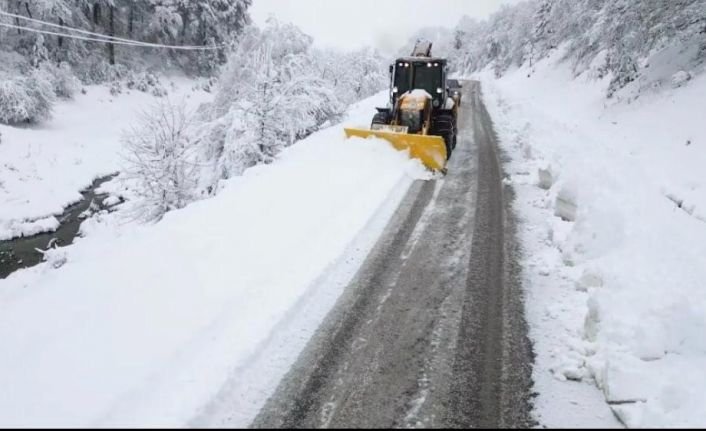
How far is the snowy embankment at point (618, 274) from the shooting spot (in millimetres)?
3545

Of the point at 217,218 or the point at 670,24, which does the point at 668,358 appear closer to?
the point at 217,218

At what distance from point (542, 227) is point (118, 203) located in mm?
13912

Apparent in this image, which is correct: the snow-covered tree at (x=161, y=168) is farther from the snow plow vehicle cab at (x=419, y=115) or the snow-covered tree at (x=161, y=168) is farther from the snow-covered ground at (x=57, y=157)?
the snow plow vehicle cab at (x=419, y=115)

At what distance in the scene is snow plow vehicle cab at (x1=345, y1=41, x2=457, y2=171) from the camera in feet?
33.0

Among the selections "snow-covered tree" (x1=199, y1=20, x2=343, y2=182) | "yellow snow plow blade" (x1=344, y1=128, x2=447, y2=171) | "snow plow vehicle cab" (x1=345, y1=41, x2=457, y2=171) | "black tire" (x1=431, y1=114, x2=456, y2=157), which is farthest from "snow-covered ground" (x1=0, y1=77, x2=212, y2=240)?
"black tire" (x1=431, y1=114, x2=456, y2=157)

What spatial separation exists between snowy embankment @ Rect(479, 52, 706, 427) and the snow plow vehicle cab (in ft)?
5.98

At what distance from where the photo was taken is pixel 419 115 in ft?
37.0

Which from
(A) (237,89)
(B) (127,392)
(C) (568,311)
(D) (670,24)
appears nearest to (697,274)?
(C) (568,311)

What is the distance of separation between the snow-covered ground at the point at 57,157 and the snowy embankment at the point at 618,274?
12736 mm

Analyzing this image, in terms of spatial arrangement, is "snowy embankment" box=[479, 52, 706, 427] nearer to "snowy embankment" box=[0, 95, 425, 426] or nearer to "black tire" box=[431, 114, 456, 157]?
"black tire" box=[431, 114, 456, 157]

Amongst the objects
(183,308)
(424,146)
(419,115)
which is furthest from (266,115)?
(183,308)

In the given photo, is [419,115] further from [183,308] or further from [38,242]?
[38,242]

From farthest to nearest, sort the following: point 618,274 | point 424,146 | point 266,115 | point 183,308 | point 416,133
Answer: point 266,115 < point 416,133 < point 424,146 < point 618,274 < point 183,308

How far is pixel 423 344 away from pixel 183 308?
246 centimetres
